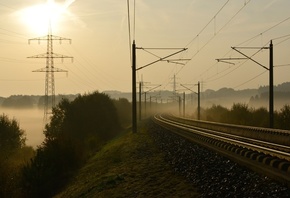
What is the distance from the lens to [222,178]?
14367 millimetres

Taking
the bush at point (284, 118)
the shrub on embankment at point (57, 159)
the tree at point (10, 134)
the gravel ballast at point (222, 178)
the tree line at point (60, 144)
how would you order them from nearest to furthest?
the gravel ballast at point (222, 178), the shrub on embankment at point (57, 159), the tree line at point (60, 144), the bush at point (284, 118), the tree at point (10, 134)

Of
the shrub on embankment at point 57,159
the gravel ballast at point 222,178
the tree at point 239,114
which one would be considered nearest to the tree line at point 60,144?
the shrub on embankment at point 57,159

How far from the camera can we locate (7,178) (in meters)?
32.7

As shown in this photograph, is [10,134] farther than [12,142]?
Yes

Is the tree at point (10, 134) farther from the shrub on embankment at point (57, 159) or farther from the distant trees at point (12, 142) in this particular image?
the shrub on embankment at point (57, 159)

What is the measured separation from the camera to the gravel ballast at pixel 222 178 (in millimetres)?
12062

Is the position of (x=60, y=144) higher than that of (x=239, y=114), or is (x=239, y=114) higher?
(x=239, y=114)

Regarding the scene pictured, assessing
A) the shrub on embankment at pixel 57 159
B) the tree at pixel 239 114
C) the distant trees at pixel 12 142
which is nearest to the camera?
the shrub on embankment at pixel 57 159

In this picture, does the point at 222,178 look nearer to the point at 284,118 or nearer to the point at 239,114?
the point at 284,118

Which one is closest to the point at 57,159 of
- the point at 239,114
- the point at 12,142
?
the point at 12,142

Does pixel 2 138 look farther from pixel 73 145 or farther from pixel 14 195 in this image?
pixel 14 195

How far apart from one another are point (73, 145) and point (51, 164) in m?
4.24

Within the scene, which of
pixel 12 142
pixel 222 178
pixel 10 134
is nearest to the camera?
pixel 222 178

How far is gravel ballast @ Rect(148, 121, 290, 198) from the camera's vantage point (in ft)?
39.6
